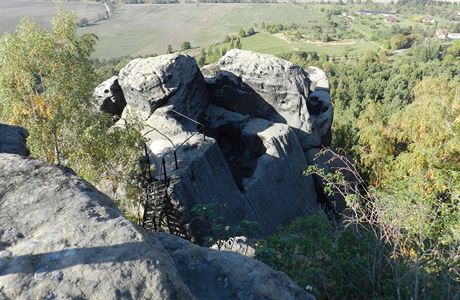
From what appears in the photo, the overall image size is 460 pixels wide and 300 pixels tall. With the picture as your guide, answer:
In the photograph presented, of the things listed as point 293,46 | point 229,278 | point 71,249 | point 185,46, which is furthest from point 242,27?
point 71,249

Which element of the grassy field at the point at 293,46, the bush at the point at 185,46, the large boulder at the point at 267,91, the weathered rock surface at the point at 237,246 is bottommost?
the grassy field at the point at 293,46

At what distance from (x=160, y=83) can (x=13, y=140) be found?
7948 mm

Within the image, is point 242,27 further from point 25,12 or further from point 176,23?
point 25,12

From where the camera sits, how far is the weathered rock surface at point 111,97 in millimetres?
16453

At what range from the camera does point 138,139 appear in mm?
10320

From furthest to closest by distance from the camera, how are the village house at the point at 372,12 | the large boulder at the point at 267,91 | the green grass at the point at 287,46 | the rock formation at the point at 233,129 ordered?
the village house at the point at 372,12 → the green grass at the point at 287,46 → the large boulder at the point at 267,91 → the rock formation at the point at 233,129

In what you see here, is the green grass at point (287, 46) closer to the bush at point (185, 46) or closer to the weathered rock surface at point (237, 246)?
the bush at point (185, 46)

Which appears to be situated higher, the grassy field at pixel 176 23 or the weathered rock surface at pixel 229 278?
the weathered rock surface at pixel 229 278

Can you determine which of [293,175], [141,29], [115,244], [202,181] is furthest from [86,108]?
[141,29]

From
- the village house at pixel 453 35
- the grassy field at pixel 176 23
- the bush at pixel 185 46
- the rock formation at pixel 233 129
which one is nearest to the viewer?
the rock formation at pixel 233 129

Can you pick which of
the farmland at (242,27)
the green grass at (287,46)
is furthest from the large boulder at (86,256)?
the green grass at (287,46)

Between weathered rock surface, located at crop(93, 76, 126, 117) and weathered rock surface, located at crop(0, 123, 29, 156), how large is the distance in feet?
28.4

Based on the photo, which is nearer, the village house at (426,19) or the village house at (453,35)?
the village house at (453,35)

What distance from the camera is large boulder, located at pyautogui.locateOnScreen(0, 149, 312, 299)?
3.56 m
